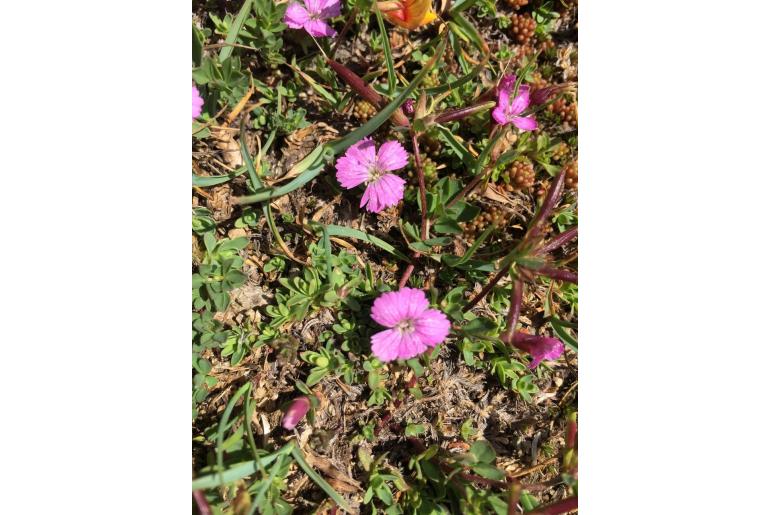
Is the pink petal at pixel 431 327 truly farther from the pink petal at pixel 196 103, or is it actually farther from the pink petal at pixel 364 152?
the pink petal at pixel 196 103

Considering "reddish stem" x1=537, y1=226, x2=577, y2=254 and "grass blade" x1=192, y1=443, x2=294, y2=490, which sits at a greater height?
"reddish stem" x1=537, y1=226, x2=577, y2=254

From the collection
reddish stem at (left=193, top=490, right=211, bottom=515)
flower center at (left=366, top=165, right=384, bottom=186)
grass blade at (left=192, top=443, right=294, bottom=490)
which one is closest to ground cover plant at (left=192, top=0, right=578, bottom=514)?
flower center at (left=366, top=165, right=384, bottom=186)

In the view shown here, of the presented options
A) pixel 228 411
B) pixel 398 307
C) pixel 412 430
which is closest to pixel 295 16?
pixel 398 307

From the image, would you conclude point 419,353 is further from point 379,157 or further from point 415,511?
point 379,157

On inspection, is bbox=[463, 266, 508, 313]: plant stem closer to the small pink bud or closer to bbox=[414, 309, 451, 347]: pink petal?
bbox=[414, 309, 451, 347]: pink petal

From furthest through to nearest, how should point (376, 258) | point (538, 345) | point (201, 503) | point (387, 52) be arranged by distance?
point (376, 258) < point (387, 52) < point (538, 345) < point (201, 503)

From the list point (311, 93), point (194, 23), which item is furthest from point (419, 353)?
point (194, 23)

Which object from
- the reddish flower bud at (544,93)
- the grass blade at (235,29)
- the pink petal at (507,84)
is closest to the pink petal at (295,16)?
the grass blade at (235,29)

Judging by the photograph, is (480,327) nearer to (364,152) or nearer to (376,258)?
A: (376,258)
